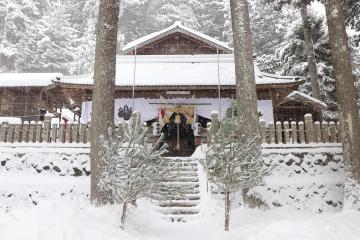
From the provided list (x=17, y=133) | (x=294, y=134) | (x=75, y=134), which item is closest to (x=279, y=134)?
(x=294, y=134)

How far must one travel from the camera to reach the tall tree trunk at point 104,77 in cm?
884

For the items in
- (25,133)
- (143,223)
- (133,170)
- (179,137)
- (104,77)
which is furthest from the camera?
(179,137)

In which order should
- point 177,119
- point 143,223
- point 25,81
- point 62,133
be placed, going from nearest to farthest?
point 143,223
point 62,133
point 177,119
point 25,81

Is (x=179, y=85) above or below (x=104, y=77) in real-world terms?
above

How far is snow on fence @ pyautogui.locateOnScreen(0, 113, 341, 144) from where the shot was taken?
37.0 ft

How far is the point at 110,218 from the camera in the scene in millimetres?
7676

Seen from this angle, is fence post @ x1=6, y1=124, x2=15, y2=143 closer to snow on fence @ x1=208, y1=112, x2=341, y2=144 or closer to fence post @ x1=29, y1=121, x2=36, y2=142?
fence post @ x1=29, y1=121, x2=36, y2=142

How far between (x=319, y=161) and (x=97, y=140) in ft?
22.2

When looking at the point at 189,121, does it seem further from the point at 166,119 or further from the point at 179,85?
the point at 179,85

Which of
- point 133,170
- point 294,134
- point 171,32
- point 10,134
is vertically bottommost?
point 133,170

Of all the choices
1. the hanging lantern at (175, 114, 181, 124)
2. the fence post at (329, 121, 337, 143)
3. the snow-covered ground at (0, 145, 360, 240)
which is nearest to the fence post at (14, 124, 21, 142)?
the snow-covered ground at (0, 145, 360, 240)

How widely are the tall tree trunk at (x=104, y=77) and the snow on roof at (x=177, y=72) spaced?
5.41 meters

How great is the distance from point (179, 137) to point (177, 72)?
330 cm

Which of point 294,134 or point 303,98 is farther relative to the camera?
point 303,98
